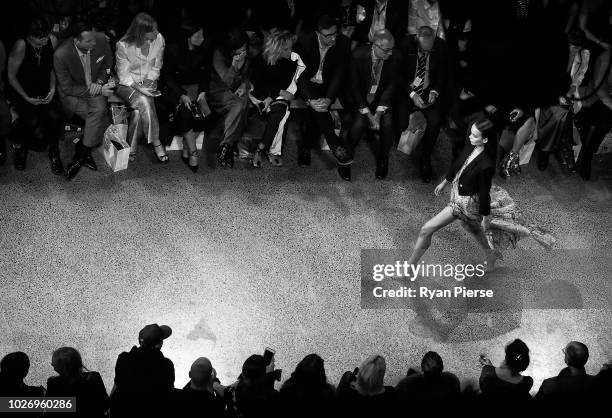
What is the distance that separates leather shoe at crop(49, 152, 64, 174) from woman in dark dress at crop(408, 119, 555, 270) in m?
2.97

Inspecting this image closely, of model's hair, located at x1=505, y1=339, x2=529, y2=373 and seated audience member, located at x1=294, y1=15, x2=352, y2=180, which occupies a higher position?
seated audience member, located at x1=294, y1=15, x2=352, y2=180

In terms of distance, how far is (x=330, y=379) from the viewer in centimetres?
673

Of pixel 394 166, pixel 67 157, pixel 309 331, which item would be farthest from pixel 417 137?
pixel 67 157

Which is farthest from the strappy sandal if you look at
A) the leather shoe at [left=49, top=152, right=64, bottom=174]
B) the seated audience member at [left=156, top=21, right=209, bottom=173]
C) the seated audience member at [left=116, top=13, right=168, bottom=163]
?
the leather shoe at [left=49, top=152, right=64, bottom=174]

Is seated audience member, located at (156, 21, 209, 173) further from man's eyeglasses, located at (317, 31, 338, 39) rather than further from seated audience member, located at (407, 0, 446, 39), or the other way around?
seated audience member, located at (407, 0, 446, 39)

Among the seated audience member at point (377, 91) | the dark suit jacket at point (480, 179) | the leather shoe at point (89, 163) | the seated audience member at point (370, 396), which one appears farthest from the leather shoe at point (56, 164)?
the seated audience member at point (370, 396)

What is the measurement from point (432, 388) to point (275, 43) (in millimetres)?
3489

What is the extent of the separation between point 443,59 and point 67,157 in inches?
129

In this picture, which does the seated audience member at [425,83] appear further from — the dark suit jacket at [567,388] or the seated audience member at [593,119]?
the dark suit jacket at [567,388]

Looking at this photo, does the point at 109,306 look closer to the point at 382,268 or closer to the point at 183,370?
the point at 183,370

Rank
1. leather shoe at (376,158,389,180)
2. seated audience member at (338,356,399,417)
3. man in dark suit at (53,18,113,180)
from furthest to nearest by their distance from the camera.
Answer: leather shoe at (376,158,389,180) → man in dark suit at (53,18,113,180) → seated audience member at (338,356,399,417)

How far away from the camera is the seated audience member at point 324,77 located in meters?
8.09

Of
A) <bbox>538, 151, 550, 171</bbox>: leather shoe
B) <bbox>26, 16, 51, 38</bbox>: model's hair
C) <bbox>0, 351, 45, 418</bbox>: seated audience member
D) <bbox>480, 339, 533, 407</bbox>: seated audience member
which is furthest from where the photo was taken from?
<bbox>538, 151, 550, 171</bbox>: leather shoe

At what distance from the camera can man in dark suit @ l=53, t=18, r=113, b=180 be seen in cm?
777
